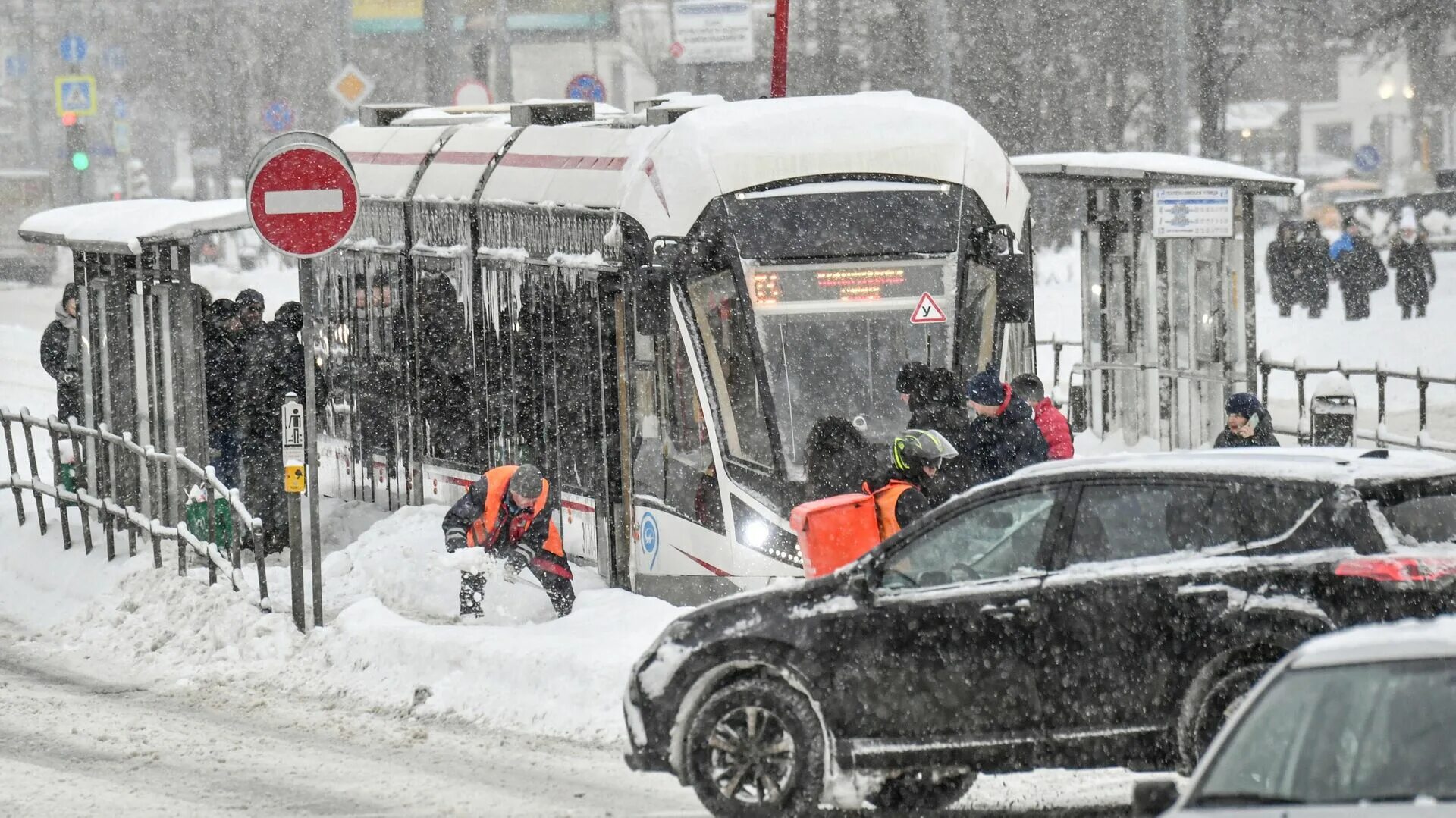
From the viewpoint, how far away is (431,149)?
55.8 ft

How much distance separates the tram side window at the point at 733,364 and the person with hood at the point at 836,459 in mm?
419

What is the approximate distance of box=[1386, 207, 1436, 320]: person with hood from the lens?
30375 millimetres

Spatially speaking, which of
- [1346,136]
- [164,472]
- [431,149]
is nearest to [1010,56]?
[431,149]

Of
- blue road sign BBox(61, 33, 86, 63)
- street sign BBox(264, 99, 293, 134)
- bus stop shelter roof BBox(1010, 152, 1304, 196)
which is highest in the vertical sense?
blue road sign BBox(61, 33, 86, 63)

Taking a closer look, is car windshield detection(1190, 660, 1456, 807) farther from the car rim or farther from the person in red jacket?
the person in red jacket

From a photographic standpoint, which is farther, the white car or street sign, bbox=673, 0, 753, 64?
street sign, bbox=673, 0, 753, 64

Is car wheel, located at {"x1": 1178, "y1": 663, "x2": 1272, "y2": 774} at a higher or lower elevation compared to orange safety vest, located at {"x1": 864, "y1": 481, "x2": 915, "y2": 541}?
lower

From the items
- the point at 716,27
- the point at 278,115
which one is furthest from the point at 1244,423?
the point at 716,27

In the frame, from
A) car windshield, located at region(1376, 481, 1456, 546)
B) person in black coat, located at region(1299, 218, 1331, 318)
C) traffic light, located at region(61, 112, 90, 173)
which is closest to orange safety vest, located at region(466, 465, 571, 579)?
car windshield, located at region(1376, 481, 1456, 546)

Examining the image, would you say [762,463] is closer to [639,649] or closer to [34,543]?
[639,649]

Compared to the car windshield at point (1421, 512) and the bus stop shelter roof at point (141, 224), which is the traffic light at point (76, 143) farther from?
the car windshield at point (1421, 512)

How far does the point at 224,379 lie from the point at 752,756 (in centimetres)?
849

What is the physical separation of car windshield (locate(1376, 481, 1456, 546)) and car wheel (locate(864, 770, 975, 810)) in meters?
1.87

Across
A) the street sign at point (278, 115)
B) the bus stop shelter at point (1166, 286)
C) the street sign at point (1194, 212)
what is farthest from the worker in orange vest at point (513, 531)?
the street sign at point (278, 115)
